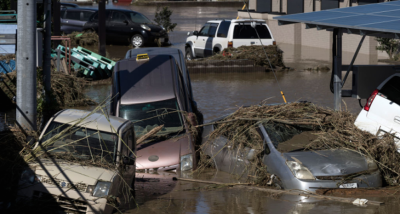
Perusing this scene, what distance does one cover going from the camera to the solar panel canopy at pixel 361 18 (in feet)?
30.2

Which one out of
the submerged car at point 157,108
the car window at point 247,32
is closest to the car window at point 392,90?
the submerged car at point 157,108

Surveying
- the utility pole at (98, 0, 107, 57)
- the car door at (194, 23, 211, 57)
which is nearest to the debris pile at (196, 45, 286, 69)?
the car door at (194, 23, 211, 57)

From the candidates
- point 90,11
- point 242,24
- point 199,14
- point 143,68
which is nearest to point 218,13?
point 199,14

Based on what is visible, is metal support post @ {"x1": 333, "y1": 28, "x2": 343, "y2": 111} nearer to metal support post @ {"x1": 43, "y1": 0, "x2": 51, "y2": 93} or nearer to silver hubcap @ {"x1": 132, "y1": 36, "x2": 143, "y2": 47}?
metal support post @ {"x1": 43, "y1": 0, "x2": 51, "y2": 93}

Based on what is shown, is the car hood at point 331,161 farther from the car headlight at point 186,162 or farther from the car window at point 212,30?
the car window at point 212,30

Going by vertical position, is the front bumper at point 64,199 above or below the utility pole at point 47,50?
below

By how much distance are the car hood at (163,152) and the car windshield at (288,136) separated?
150 centimetres

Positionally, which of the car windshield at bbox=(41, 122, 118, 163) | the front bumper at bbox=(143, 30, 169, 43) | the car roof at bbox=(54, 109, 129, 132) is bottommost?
the car windshield at bbox=(41, 122, 118, 163)

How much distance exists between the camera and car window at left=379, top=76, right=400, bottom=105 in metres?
8.85

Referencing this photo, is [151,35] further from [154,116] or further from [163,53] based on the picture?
[154,116]

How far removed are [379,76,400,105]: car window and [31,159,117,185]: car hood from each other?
4.88 metres

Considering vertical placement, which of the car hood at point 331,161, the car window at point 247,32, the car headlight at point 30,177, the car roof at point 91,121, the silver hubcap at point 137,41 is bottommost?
the car hood at point 331,161

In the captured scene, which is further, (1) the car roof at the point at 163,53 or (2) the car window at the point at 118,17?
(2) the car window at the point at 118,17

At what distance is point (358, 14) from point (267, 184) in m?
4.94
